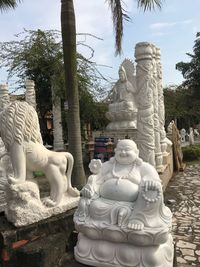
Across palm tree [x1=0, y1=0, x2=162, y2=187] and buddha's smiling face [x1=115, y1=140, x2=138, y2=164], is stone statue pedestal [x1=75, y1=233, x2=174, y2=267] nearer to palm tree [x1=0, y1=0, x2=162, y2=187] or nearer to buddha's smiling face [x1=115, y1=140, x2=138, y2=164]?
buddha's smiling face [x1=115, y1=140, x2=138, y2=164]

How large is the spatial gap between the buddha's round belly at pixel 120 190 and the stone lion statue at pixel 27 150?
2.65 feet

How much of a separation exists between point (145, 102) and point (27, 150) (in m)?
3.25

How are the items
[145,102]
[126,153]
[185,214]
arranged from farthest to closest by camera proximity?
1. [145,102]
2. [185,214]
3. [126,153]

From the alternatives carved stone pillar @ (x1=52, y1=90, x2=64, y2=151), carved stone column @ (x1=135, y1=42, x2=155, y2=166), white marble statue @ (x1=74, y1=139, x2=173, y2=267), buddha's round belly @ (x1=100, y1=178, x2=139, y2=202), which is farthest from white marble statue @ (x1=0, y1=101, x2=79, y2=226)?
carved stone pillar @ (x1=52, y1=90, x2=64, y2=151)

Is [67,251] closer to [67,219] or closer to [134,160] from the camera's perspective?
[67,219]

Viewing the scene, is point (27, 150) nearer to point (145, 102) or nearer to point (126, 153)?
point (126, 153)

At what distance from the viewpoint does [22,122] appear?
3.35m

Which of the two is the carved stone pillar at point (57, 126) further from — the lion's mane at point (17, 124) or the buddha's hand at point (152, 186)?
the buddha's hand at point (152, 186)

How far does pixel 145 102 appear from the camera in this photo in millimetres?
5988

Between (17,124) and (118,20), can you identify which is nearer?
(17,124)

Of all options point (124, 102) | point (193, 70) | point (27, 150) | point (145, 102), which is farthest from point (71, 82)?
point (193, 70)

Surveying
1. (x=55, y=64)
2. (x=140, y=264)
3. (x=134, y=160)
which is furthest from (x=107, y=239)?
(x=55, y=64)

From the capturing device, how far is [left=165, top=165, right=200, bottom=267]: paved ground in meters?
3.63

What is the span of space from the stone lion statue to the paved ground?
5.64ft
